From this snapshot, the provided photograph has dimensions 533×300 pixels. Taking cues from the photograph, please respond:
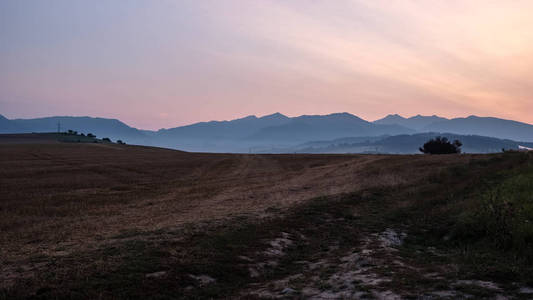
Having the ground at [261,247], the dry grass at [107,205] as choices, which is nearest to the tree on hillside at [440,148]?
the dry grass at [107,205]

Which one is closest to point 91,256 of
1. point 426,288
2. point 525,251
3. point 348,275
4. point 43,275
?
point 43,275

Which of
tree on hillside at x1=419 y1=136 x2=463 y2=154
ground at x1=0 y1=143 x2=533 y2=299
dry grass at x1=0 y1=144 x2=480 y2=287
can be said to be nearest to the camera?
ground at x1=0 y1=143 x2=533 y2=299

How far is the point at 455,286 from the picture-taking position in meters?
7.91

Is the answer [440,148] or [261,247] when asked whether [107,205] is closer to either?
[261,247]

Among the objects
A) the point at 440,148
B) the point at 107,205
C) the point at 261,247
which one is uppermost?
the point at 440,148

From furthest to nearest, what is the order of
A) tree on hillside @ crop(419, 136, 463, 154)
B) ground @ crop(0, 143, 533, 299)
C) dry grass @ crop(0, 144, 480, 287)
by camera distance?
tree on hillside @ crop(419, 136, 463, 154) < dry grass @ crop(0, 144, 480, 287) < ground @ crop(0, 143, 533, 299)

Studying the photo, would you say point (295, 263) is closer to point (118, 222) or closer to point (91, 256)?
point (91, 256)

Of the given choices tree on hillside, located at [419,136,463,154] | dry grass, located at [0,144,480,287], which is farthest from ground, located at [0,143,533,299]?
tree on hillside, located at [419,136,463,154]

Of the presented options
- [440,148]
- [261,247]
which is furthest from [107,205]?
[440,148]

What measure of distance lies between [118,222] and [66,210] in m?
5.57

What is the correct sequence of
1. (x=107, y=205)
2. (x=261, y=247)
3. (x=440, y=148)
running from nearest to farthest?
(x=261, y=247) → (x=107, y=205) → (x=440, y=148)

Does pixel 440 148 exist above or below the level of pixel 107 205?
above

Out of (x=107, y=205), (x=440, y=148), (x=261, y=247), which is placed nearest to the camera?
(x=261, y=247)

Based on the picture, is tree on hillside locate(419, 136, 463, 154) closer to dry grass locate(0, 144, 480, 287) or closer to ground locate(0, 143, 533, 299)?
dry grass locate(0, 144, 480, 287)
